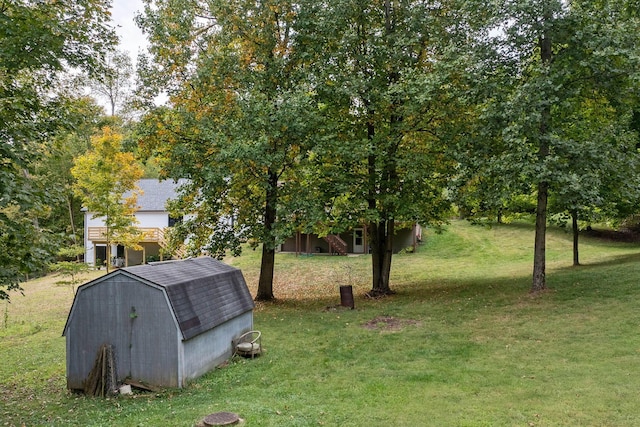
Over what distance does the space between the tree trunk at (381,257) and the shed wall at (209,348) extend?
7.79 m

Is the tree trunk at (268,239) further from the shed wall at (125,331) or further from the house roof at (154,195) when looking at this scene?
the house roof at (154,195)

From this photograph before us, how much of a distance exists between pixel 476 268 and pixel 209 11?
62.9 feet

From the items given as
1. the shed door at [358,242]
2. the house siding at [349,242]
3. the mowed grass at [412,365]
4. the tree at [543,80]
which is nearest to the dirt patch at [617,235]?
the house siding at [349,242]

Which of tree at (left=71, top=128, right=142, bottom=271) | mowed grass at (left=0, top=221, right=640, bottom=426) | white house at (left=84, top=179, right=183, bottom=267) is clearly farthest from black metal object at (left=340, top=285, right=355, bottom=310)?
white house at (left=84, top=179, right=183, bottom=267)

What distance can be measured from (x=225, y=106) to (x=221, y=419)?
12.6 metres

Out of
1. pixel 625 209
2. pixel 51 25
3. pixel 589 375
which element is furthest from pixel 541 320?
pixel 51 25

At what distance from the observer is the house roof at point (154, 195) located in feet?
120

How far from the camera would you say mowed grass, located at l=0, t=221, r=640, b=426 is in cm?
720

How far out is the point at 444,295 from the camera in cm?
1744

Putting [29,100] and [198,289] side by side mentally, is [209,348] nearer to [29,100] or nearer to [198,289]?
[198,289]

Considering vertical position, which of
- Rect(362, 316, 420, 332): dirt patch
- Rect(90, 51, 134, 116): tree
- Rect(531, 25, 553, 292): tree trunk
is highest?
Rect(90, 51, 134, 116): tree

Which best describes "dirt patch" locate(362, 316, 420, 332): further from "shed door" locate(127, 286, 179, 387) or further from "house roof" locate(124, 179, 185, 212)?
"house roof" locate(124, 179, 185, 212)

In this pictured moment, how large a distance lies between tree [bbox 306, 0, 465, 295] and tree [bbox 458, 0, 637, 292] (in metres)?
1.63

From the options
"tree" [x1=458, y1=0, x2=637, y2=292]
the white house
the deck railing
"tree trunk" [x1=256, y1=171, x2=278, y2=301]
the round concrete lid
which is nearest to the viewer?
the round concrete lid
